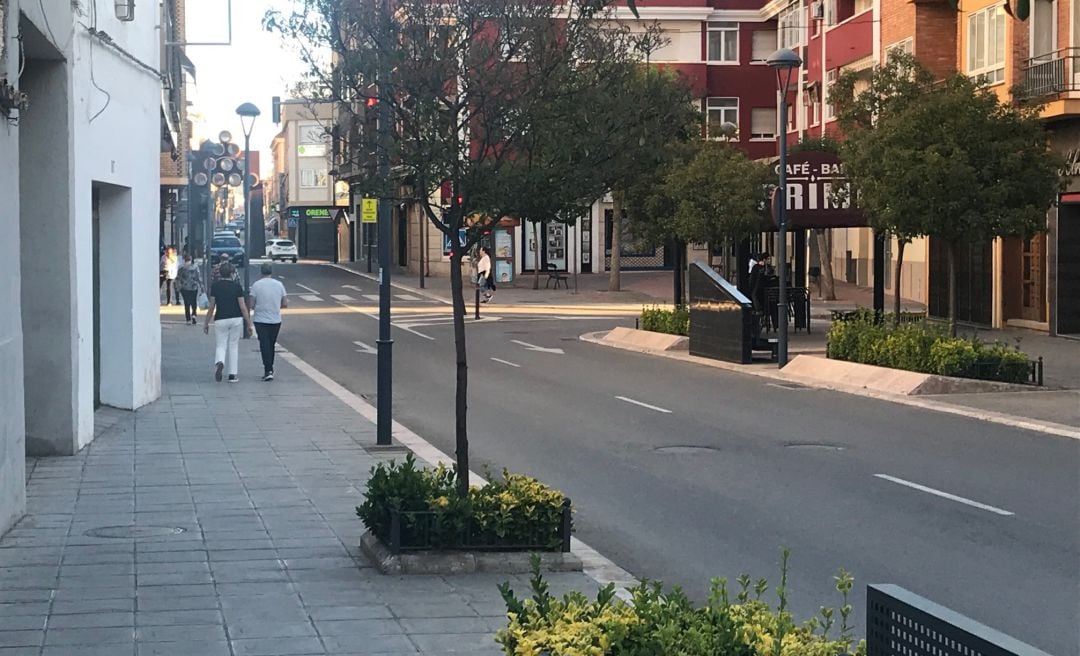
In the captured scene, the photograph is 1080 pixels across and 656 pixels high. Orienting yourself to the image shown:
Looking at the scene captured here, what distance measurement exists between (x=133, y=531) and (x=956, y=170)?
16.5m

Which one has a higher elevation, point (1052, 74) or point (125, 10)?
point (1052, 74)

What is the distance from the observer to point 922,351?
71.3ft

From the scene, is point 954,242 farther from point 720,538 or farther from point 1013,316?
point 720,538

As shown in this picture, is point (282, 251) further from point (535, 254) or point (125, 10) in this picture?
point (125, 10)

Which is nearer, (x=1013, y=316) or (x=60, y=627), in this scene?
(x=60, y=627)

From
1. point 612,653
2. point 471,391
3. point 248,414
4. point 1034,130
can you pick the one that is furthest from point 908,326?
point 612,653

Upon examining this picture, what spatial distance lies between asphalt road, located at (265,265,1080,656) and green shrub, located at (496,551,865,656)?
3092 mm

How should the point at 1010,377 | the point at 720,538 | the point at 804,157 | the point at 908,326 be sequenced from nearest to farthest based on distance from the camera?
the point at 720,538 < the point at 1010,377 < the point at 908,326 < the point at 804,157

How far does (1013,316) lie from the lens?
34594mm

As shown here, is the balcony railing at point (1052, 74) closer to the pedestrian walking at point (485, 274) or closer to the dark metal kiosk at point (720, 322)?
the dark metal kiosk at point (720, 322)

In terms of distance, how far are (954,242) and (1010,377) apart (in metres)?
3.93

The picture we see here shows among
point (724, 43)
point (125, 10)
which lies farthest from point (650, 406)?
point (724, 43)

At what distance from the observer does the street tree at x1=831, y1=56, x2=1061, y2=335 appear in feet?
78.0

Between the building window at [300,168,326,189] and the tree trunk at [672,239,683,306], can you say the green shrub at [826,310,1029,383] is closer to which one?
the tree trunk at [672,239,683,306]
